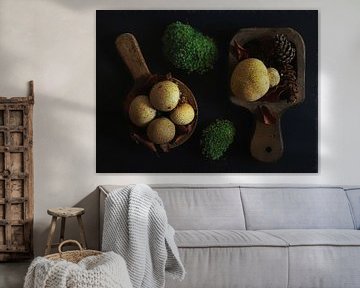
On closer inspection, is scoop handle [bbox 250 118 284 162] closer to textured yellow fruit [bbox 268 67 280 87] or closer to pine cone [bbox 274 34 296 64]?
textured yellow fruit [bbox 268 67 280 87]

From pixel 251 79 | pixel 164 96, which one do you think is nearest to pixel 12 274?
pixel 164 96

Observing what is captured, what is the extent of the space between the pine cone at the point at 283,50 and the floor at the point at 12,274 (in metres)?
2.52

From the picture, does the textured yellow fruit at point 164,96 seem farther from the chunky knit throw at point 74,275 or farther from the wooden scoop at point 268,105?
the chunky knit throw at point 74,275

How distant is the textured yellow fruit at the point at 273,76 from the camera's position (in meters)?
3.77

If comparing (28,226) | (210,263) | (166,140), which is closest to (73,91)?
(166,140)

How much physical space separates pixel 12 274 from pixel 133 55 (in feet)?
6.15

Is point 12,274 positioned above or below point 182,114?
below

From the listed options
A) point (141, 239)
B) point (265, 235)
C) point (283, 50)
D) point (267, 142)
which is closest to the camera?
point (141, 239)

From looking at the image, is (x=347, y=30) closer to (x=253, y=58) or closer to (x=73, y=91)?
(x=253, y=58)

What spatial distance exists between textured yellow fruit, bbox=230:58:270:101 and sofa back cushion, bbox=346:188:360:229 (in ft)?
3.56

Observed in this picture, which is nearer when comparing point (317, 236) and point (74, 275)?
point (74, 275)

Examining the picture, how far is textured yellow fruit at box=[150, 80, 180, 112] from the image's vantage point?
3.64 meters

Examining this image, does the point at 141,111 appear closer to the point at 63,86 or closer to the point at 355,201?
the point at 63,86

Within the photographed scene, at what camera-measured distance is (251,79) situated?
368 centimetres
